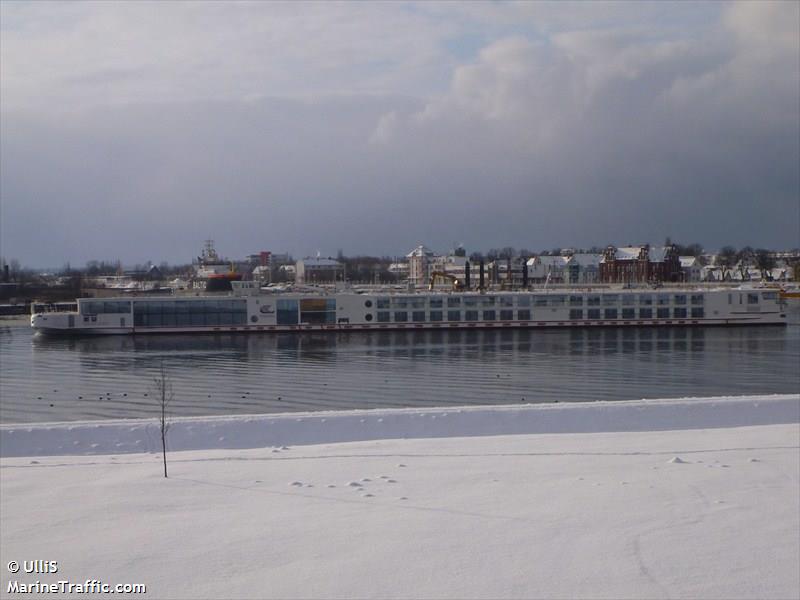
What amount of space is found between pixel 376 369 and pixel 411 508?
68.8 feet

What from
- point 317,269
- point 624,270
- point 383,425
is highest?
point 317,269

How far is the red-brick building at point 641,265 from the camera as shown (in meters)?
108

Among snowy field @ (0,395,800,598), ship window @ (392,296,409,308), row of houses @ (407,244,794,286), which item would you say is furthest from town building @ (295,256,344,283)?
snowy field @ (0,395,800,598)

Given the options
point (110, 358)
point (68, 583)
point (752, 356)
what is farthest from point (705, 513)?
point (110, 358)

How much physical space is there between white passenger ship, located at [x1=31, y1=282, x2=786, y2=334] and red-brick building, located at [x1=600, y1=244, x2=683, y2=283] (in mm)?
53999

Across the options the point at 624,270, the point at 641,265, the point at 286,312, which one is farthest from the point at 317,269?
the point at 286,312

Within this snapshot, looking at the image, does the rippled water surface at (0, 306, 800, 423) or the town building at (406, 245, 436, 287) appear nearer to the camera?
the rippled water surface at (0, 306, 800, 423)

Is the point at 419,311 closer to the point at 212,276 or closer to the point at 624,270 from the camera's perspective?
the point at 212,276

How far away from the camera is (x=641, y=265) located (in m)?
108

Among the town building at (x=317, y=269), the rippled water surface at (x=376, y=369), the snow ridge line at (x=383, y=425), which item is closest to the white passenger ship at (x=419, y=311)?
the rippled water surface at (x=376, y=369)

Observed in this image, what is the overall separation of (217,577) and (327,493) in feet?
12.4

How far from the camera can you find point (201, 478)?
43.7 ft

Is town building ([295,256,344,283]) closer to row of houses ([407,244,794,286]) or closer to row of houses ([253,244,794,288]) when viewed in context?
row of houses ([253,244,794,288])

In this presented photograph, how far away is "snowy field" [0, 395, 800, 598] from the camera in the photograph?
827cm
